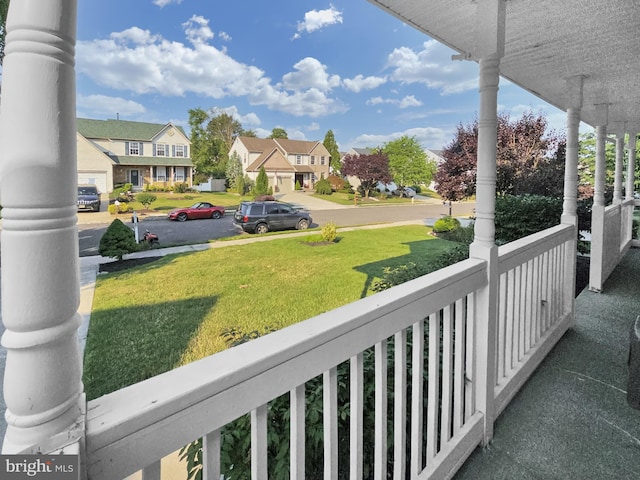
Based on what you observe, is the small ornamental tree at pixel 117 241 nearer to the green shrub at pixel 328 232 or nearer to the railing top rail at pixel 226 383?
the green shrub at pixel 328 232

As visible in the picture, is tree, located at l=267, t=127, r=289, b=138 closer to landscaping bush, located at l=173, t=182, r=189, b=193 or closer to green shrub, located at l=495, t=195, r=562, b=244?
landscaping bush, located at l=173, t=182, r=189, b=193

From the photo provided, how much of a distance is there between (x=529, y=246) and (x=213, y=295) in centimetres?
455

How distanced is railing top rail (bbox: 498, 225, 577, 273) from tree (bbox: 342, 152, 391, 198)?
6.78 metres

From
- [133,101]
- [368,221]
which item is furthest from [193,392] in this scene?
[368,221]

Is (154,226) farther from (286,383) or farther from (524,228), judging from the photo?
(286,383)

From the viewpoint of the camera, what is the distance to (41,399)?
1.41 ft

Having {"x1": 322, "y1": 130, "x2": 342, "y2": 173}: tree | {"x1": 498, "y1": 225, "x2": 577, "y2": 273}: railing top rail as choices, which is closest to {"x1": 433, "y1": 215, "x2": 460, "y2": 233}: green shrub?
{"x1": 322, "y1": 130, "x2": 342, "y2": 173}: tree

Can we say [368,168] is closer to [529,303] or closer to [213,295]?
[213,295]

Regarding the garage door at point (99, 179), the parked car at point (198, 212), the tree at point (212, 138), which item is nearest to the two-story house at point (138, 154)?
the garage door at point (99, 179)

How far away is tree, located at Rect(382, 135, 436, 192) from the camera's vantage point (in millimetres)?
8823

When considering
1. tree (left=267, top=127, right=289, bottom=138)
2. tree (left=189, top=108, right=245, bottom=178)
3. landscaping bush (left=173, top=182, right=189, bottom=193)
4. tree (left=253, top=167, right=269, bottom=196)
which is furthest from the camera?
tree (left=267, top=127, right=289, bottom=138)

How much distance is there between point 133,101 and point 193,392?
253 inches

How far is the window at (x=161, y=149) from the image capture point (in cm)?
466

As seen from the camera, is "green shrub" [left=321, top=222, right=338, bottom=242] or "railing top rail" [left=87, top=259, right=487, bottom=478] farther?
"green shrub" [left=321, top=222, right=338, bottom=242]
